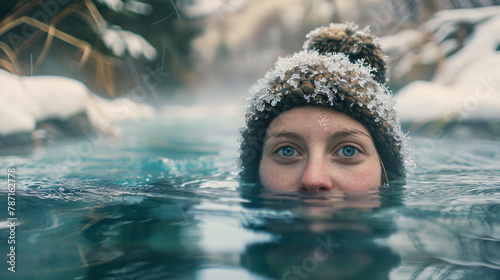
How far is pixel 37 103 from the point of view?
3.61 metres

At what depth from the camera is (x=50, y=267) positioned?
1004 millimetres

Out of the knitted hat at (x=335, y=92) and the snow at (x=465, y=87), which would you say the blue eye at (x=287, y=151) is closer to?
the knitted hat at (x=335, y=92)

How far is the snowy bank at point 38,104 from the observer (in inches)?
132

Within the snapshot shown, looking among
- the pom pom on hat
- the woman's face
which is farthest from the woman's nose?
the pom pom on hat

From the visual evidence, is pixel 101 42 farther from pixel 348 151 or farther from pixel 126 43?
pixel 348 151

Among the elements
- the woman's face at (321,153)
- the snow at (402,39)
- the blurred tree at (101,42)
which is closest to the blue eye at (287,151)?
the woman's face at (321,153)

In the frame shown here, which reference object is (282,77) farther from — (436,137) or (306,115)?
(436,137)

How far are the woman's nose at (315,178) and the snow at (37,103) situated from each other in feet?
9.25

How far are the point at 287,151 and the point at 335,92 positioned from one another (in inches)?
Answer: 10.2

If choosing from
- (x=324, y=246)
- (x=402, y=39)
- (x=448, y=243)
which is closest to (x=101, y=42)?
(x=402, y=39)

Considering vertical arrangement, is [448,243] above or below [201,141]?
below

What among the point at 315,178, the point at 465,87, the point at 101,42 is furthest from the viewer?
the point at 101,42

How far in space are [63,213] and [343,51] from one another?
121cm

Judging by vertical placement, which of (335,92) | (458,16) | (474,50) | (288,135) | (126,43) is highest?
(458,16)
